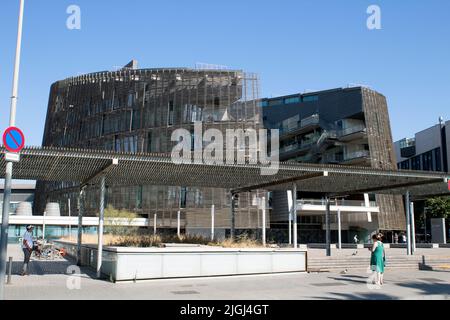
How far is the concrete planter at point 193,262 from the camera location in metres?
16.0

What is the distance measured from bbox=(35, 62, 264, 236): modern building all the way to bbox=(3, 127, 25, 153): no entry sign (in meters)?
46.0

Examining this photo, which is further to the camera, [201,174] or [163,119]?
[163,119]

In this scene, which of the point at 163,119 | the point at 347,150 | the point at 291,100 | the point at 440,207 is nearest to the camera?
the point at 440,207

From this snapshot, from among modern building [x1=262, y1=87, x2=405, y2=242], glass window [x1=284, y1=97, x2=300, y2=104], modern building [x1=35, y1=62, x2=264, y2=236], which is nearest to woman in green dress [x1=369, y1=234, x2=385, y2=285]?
modern building [x1=262, y1=87, x2=405, y2=242]

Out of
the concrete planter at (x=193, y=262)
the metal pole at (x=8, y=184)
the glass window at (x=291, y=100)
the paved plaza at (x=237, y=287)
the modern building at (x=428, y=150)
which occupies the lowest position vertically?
the paved plaza at (x=237, y=287)

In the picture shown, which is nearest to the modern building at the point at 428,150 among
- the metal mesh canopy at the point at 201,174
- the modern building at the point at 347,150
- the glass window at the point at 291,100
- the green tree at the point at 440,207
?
the modern building at the point at 347,150

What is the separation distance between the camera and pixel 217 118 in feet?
204

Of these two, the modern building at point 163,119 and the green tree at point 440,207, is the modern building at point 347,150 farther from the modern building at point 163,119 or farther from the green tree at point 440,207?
the modern building at point 163,119

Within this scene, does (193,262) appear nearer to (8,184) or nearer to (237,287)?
(237,287)

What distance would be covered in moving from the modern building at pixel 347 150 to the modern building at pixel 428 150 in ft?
31.7

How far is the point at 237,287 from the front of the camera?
1479 centimetres

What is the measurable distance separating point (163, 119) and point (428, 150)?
38676mm

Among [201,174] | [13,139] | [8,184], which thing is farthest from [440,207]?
[13,139]
